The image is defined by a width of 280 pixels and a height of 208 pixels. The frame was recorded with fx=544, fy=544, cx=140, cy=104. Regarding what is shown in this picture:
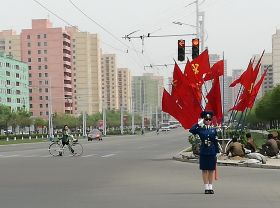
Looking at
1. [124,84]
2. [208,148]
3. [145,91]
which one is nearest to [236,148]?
[208,148]

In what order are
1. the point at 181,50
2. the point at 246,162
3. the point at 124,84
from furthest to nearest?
the point at 124,84, the point at 181,50, the point at 246,162

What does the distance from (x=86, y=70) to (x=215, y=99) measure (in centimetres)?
11027

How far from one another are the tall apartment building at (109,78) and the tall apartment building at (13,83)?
21.2 meters

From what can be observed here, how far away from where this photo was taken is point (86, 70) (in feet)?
431

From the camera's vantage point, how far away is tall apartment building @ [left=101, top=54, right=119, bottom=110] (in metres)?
141

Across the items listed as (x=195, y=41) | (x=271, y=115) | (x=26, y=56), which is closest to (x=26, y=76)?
(x=26, y=56)

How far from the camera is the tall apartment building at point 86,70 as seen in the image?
433ft

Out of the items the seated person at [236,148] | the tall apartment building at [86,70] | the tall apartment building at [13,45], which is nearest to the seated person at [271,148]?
the seated person at [236,148]

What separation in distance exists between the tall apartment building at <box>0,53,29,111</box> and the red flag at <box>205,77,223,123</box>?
321 feet

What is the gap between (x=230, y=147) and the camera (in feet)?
69.1

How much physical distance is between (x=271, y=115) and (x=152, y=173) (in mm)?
57468

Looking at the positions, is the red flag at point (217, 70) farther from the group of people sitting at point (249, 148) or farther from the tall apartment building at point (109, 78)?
the tall apartment building at point (109, 78)

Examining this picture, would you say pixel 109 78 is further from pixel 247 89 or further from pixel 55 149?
pixel 247 89

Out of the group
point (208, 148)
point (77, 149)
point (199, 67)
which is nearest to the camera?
point (208, 148)
